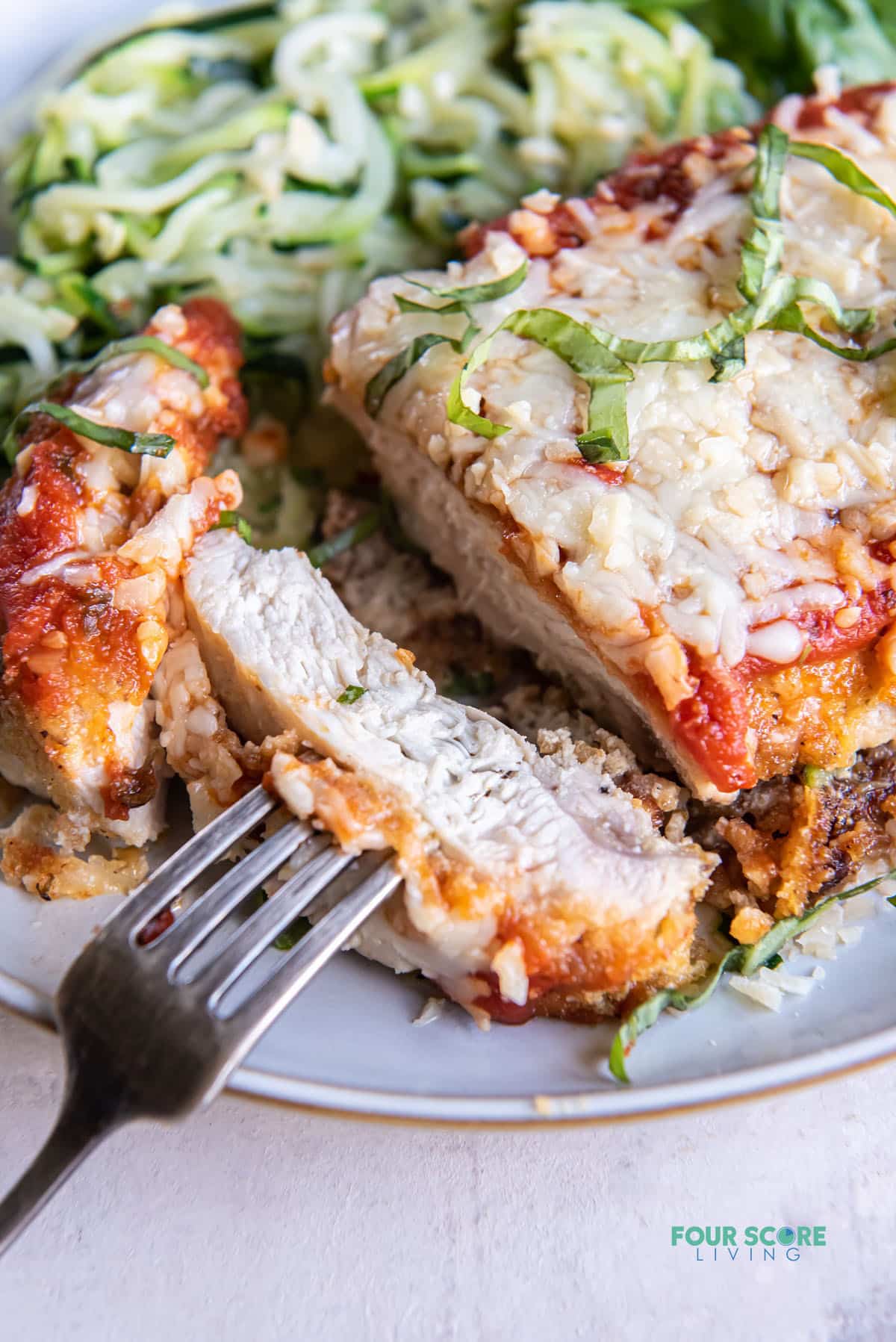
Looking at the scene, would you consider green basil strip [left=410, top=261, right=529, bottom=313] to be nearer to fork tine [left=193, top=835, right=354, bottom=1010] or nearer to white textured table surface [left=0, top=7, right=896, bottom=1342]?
fork tine [left=193, top=835, right=354, bottom=1010]

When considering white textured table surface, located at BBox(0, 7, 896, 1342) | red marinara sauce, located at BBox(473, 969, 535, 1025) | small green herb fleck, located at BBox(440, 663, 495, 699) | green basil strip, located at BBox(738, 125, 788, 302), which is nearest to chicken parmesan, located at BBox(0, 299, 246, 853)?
white textured table surface, located at BBox(0, 7, 896, 1342)

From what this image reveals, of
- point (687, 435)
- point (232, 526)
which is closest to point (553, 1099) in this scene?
point (687, 435)

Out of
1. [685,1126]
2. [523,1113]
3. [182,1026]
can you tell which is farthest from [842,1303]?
[182,1026]

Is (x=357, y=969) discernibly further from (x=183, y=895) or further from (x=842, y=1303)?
(x=842, y=1303)

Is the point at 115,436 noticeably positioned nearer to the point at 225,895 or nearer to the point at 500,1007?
the point at 225,895

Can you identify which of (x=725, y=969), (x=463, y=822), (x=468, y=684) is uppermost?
(x=463, y=822)

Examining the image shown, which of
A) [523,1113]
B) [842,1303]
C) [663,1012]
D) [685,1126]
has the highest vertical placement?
[523,1113]

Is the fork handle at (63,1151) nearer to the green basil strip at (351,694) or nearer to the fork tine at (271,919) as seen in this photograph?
the fork tine at (271,919)
